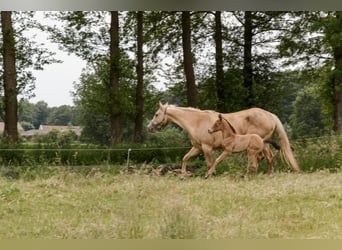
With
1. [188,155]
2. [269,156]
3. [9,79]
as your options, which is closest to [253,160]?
[269,156]

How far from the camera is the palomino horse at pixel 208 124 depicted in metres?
5.02

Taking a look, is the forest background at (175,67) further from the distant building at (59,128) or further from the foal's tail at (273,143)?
the foal's tail at (273,143)

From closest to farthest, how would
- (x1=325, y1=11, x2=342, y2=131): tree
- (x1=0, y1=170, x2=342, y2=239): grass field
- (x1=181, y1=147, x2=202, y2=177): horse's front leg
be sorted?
1. (x1=0, y1=170, x2=342, y2=239): grass field
2. (x1=181, y1=147, x2=202, y2=177): horse's front leg
3. (x1=325, y1=11, x2=342, y2=131): tree

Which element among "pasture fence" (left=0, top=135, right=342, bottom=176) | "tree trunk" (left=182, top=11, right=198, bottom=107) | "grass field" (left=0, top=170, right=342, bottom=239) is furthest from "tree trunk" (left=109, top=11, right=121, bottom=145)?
"tree trunk" (left=182, top=11, right=198, bottom=107)

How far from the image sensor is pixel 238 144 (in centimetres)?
499

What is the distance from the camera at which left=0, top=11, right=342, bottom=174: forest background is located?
502 cm

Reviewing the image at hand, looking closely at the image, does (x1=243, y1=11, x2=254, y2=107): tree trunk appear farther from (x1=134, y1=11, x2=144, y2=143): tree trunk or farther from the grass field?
(x1=134, y1=11, x2=144, y2=143): tree trunk

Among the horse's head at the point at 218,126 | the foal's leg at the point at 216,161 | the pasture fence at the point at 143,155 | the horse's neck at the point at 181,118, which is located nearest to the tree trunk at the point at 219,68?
the horse's head at the point at 218,126

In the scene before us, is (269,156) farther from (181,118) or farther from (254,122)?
(181,118)

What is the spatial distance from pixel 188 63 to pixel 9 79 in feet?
4.95

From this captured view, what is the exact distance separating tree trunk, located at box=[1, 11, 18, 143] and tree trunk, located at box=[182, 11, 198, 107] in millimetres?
1429

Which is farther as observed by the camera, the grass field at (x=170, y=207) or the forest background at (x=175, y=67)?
the forest background at (x=175, y=67)

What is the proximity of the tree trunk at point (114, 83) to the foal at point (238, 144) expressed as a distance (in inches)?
31.0

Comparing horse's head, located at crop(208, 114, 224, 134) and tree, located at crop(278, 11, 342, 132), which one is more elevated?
tree, located at crop(278, 11, 342, 132)
